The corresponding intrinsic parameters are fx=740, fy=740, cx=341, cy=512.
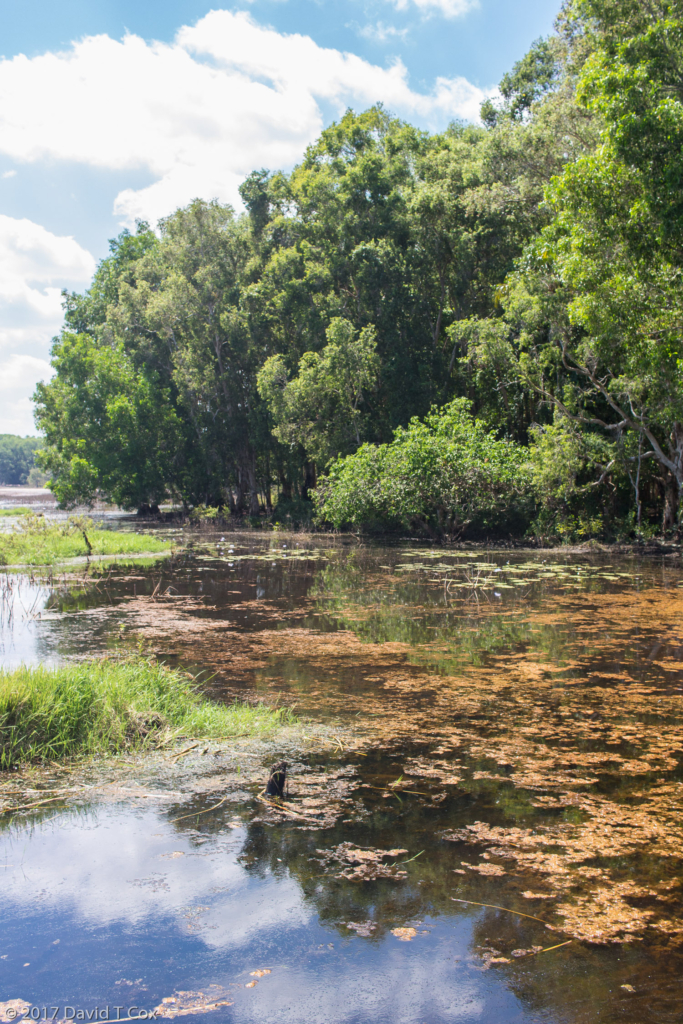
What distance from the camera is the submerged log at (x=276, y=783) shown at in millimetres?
4449

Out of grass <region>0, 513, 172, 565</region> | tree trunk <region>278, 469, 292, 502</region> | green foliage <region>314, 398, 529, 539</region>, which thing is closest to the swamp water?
grass <region>0, 513, 172, 565</region>

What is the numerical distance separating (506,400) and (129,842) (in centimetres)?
2287

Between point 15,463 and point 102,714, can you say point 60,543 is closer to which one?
point 102,714

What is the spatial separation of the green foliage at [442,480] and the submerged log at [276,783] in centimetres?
1727

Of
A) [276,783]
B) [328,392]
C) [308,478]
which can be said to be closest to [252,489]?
[308,478]

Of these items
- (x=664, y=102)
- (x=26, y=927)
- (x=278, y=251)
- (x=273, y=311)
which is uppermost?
(x=278, y=251)

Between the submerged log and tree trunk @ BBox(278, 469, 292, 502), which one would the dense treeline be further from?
the submerged log

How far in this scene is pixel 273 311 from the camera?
31859 mm

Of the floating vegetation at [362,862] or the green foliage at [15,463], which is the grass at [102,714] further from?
the green foliage at [15,463]

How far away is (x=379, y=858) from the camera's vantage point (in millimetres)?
3785

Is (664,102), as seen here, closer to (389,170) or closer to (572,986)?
(572,986)

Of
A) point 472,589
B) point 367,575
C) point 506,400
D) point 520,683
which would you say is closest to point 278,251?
point 506,400

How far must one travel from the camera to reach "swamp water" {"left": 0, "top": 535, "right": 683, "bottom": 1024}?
9.34 ft

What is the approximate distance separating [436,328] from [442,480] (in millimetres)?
9270
